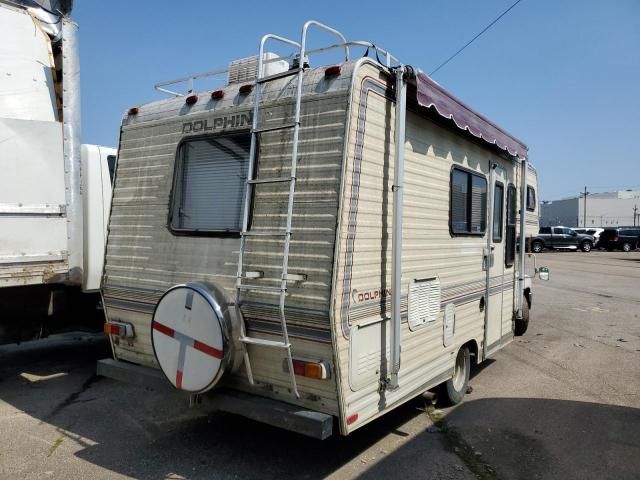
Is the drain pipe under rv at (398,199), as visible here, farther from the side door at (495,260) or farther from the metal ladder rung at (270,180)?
the side door at (495,260)

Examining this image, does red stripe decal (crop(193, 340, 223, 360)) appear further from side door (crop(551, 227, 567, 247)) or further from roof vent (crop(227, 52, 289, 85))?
side door (crop(551, 227, 567, 247))

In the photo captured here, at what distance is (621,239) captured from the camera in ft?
114

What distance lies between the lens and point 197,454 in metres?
4.25

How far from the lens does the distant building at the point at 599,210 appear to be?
77.0 meters

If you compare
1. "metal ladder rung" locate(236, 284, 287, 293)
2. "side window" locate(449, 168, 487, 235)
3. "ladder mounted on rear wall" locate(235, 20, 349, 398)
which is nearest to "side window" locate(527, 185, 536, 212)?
"side window" locate(449, 168, 487, 235)

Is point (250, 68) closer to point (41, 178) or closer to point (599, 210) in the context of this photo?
point (41, 178)

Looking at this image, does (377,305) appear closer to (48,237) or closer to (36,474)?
(36,474)

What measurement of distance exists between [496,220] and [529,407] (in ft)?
6.68

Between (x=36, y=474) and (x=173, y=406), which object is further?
(x=173, y=406)

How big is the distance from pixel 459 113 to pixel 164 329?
3.02 m

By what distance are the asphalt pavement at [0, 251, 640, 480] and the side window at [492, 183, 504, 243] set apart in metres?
1.74

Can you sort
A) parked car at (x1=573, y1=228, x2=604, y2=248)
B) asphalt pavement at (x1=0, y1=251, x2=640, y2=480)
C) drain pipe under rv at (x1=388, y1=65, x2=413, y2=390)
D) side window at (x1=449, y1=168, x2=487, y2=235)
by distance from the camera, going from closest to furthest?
1. drain pipe under rv at (x1=388, y1=65, x2=413, y2=390)
2. asphalt pavement at (x1=0, y1=251, x2=640, y2=480)
3. side window at (x1=449, y1=168, x2=487, y2=235)
4. parked car at (x1=573, y1=228, x2=604, y2=248)

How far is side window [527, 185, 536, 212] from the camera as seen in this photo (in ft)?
25.6

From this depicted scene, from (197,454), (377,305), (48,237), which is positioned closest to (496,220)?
(377,305)
